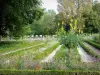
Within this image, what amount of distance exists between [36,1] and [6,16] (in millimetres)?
3805

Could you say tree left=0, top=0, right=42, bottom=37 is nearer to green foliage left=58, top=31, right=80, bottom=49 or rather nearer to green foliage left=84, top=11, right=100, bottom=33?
green foliage left=58, top=31, right=80, bottom=49

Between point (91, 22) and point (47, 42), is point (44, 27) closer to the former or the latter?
point (91, 22)

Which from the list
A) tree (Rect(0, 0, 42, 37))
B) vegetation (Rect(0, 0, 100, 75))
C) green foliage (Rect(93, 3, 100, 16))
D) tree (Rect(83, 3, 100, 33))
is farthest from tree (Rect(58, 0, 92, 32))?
tree (Rect(0, 0, 42, 37))

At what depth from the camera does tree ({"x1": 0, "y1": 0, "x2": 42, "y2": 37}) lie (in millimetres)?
27078

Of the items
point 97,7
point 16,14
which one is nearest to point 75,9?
point 97,7

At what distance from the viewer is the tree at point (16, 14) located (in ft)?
88.8

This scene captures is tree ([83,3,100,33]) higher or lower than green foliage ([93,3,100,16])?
lower

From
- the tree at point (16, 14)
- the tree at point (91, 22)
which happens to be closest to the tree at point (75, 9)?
the tree at point (91, 22)

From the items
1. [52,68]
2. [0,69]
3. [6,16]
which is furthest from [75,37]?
[6,16]

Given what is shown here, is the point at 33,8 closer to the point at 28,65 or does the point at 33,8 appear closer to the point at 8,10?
the point at 8,10

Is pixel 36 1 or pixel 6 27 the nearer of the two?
pixel 36 1

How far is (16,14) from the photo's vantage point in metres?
28.0

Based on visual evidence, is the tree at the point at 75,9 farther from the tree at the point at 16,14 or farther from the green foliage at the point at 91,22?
the tree at the point at 16,14

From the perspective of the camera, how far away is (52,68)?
10406 millimetres
